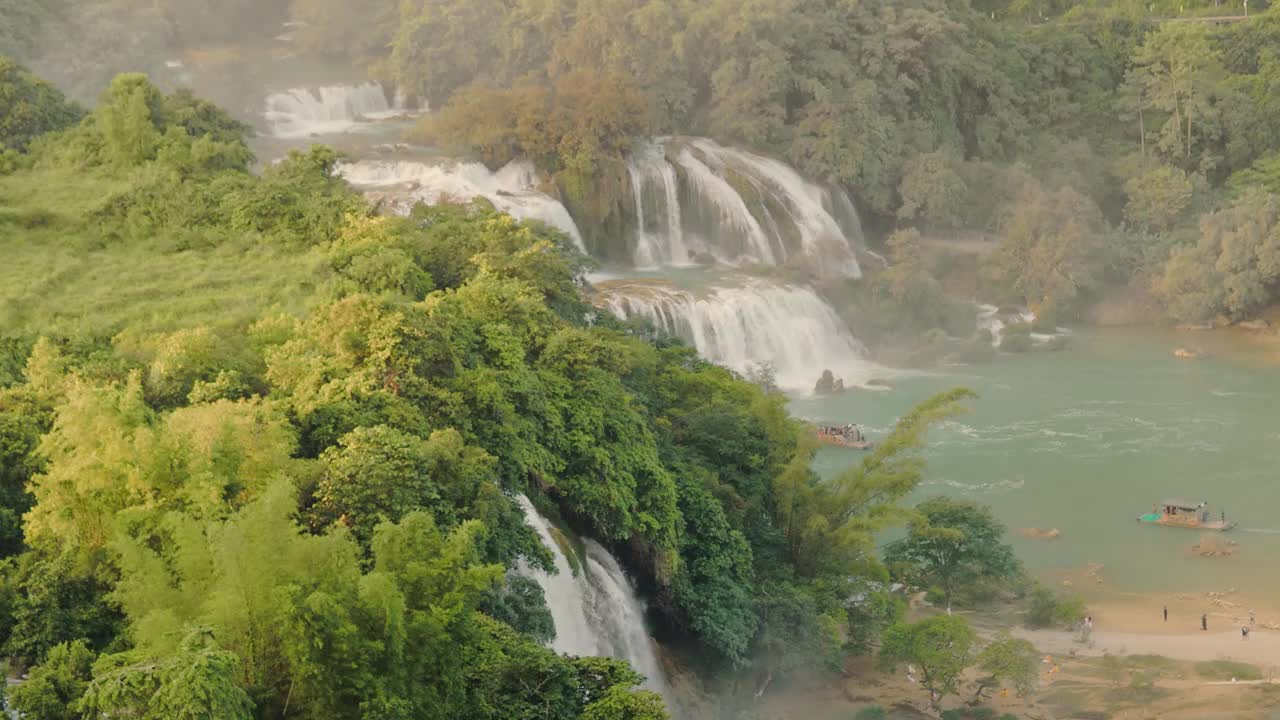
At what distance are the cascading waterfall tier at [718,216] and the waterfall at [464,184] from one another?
2393mm

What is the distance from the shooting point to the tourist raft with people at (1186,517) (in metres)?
27.8

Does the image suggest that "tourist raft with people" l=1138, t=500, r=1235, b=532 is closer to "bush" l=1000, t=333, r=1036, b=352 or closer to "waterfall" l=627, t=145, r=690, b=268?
"bush" l=1000, t=333, r=1036, b=352

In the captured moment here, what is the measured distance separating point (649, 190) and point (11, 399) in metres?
25.1

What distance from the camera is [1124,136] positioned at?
4875 centimetres

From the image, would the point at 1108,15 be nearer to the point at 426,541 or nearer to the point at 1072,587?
the point at 1072,587

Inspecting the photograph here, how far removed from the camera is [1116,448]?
31469 mm

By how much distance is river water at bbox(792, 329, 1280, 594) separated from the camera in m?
26.9

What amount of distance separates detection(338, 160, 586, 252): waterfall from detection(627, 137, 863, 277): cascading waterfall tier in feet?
7.85

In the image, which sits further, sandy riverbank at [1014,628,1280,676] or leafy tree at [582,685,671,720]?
sandy riverbank at [1014,628,1280,676]

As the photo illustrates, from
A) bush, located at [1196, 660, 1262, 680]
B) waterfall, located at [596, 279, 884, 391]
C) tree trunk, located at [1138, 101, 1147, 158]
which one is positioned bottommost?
bush, located at [1196, 660, 1262, 680]

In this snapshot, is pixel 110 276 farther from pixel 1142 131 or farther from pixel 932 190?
pixel 1142 131

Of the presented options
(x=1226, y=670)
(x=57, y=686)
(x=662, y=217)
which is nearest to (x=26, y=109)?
(x=662, y=217)

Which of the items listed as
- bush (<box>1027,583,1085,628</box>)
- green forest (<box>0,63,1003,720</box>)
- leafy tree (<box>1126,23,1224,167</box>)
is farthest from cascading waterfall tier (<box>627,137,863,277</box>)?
bush (<box>1027,583,1085,628</box>)

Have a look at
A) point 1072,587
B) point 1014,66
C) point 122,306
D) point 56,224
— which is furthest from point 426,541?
point 1014,66
